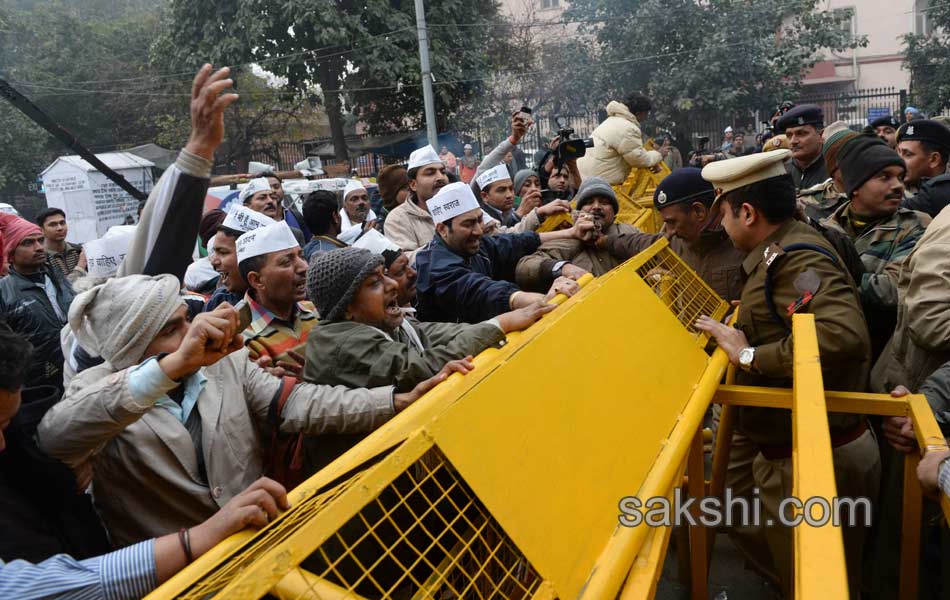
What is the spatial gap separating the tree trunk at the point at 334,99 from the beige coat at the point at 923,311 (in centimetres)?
2281

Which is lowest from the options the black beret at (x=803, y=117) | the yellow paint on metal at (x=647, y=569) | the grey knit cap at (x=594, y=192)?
the yellow paint on metal at (x=647, y=569)

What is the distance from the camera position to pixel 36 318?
5.13 m

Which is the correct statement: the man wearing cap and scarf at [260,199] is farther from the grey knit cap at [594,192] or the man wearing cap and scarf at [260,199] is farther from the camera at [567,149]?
the grey knit cap at [594,192]

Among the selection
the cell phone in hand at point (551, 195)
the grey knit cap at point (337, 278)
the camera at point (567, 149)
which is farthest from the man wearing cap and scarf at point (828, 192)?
the grey knit cap at point (337, 278)

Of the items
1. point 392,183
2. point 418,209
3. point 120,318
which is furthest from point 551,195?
point 120,318

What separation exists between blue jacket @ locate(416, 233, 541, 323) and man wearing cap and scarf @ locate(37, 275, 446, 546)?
1.22m

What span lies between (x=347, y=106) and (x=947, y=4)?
756 inches

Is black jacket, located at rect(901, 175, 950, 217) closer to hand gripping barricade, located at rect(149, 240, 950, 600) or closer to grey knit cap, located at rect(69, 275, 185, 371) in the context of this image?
hand gripping barricade, located at rect(149, 240, 950, 600)

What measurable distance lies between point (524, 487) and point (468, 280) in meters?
2.18

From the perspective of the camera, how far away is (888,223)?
365cm

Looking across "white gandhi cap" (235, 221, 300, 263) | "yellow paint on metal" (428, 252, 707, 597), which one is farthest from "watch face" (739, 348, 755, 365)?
"white gandhi cap" (235, 221, 300, 263)

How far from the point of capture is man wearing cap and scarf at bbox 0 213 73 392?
16.3ft

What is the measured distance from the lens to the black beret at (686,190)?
376 cm

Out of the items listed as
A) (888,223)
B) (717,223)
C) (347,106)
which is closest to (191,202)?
(717,223)
